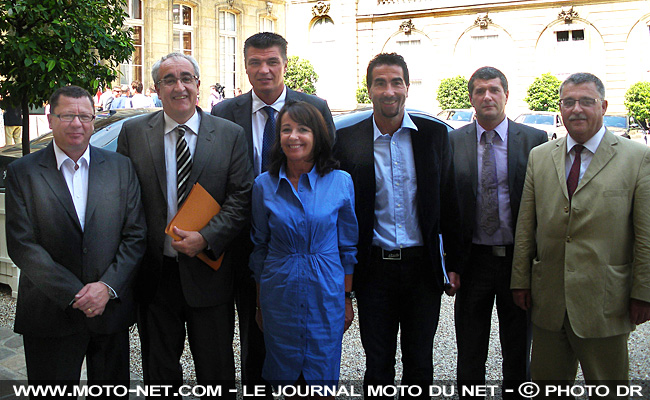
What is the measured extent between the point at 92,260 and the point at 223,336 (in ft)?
2.83

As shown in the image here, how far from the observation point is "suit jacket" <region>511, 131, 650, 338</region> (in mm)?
3066

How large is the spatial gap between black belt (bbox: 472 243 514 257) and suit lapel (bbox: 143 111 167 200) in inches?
76.0

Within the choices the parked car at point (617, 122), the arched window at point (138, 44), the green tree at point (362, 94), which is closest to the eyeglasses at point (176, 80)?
the parked car at point (617, 122)

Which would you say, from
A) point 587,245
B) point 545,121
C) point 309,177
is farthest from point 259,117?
point 545,121

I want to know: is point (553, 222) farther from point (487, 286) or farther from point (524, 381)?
point (524, 381)

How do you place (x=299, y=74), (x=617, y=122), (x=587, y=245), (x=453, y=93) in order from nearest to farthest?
(x=587, y=245), (x=617, y=122), (x=453, y=93), (x=299, y=74)

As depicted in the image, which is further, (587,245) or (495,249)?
(495,249)

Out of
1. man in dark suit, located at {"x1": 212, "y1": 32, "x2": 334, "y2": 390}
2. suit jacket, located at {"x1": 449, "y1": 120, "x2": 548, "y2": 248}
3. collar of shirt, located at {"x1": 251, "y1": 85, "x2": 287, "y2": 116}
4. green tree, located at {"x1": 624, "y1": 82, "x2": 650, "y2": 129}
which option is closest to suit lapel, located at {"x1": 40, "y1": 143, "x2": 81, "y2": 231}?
man in dark suit, located at {"x1": 212, "y1": 32, "x2": 334, "y2": 390}

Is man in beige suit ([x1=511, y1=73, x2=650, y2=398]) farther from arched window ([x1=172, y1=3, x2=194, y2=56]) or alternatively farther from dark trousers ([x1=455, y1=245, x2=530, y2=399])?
arched window ([x1=172, y1=3, x2=194, y2=56])

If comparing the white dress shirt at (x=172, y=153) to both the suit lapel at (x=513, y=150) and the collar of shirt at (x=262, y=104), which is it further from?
the suit lapel at (x=513, y=150)

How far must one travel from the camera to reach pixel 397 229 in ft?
11.1

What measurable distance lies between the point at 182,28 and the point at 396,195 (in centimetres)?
2402

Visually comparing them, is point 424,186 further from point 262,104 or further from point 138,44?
point 138,44

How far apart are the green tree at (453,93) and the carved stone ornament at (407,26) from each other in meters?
3.69
